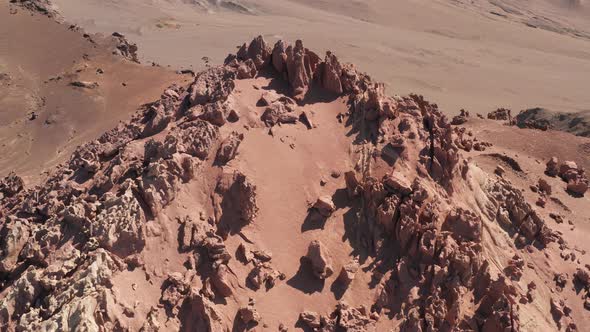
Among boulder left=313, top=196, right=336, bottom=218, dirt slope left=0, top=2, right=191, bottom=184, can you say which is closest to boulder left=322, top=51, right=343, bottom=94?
boulder left=313, top=196, right=336, bottom=218

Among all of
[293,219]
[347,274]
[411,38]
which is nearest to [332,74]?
[293,219]

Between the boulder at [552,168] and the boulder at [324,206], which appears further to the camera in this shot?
the boulder at [552,168]

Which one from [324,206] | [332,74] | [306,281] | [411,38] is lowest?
[411,38]

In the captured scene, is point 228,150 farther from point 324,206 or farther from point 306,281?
point 306,281

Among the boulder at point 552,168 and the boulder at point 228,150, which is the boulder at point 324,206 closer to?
the boulder at point 228,150

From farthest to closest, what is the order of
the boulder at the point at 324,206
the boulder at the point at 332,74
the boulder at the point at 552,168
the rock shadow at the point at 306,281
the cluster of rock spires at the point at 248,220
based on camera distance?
1. the boulder at the point at 552,168
2. the boulder at the point at 332,74
3. the boulder at the point at 324,206
4. the rock shadow at the point at 306,281
5. the cluster of rock spires at the point at 248,220

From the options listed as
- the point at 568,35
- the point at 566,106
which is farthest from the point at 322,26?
the point at 568,35

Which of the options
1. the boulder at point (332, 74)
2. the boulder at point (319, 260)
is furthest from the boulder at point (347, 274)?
the boulder at point (332, 74)

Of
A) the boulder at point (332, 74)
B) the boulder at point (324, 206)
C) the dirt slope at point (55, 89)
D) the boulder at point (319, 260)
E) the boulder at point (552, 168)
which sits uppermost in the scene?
the boulder at point (332, 74)

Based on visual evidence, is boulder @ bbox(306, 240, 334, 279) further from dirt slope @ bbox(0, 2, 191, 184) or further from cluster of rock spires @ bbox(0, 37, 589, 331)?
dirt slope @ bbox(0, 2, 191, 184)
